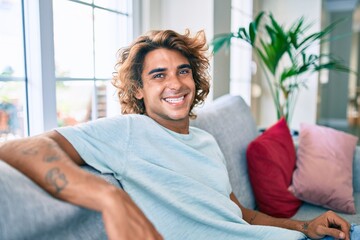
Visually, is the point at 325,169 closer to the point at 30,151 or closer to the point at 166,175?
the point at 166,175

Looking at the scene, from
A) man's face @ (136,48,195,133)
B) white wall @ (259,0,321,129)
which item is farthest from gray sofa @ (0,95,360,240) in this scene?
white wall @ (259,0,321,129)

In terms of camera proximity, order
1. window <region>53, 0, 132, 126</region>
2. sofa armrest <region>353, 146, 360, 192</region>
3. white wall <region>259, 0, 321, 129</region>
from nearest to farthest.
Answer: window <region>53, 0, 132, 126</region> → sofa armrest <region>353, 146, 360, 192</region> → white wall <region>259, 0, 321, 129</region>

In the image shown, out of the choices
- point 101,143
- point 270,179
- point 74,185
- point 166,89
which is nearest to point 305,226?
point 270,179

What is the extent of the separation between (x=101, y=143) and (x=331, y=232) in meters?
0.91

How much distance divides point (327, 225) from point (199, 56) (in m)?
0.83

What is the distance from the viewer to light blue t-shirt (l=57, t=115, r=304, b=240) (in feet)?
3.65

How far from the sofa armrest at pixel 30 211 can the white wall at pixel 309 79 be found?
3.66 metres

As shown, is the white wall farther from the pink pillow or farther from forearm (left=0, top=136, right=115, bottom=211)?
forearm (left=0, top=136, right=115, bottom=211)

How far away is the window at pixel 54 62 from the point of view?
1.51 m

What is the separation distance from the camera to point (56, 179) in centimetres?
84

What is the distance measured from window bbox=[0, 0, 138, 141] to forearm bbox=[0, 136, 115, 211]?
0.66 metres

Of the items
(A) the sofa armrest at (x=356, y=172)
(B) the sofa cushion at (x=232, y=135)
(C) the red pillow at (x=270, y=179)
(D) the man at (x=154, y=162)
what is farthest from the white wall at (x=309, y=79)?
(D) the man at (x=154, y=162)

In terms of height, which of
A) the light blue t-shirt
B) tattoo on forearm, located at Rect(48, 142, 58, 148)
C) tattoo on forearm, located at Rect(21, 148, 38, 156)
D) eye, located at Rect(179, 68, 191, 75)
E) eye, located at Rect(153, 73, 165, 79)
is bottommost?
the light blue t-shirt

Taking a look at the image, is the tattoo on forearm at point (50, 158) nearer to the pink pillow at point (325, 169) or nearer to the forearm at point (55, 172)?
the forearm at point (55, 172)
